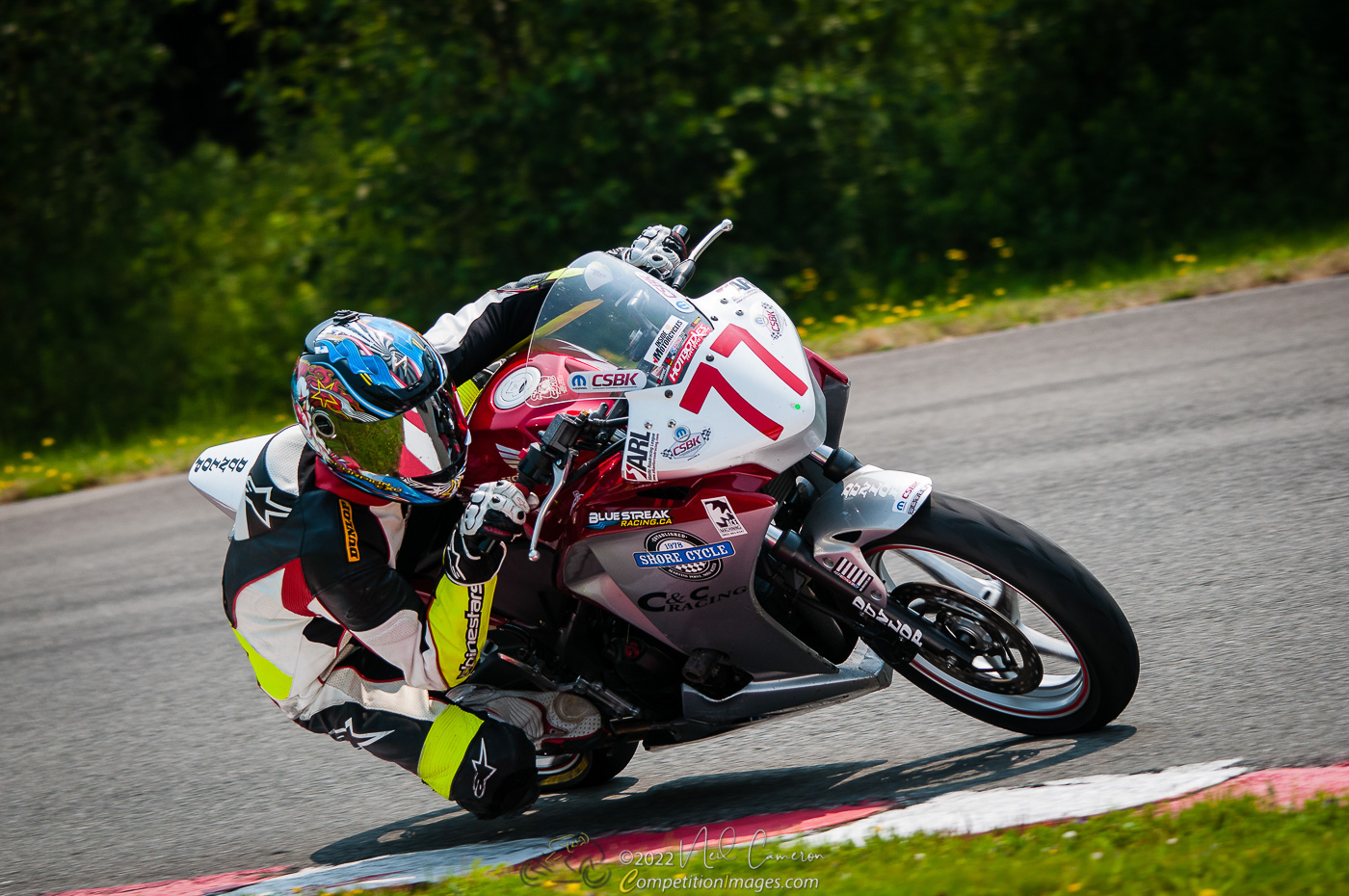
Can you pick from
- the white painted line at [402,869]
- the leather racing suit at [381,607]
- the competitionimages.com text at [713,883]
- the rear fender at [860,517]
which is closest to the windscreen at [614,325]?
the leather racing suit at [381,607]

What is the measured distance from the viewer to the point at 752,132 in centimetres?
1295

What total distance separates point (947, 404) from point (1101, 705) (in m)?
3.92

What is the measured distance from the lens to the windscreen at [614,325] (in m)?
3.36

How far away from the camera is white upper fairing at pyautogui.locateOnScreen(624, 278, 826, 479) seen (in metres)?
3.27

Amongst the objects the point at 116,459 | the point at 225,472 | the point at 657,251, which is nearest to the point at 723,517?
the point at 657,251

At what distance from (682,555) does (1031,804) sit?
1134 mm

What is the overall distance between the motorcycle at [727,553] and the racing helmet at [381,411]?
0.58ft

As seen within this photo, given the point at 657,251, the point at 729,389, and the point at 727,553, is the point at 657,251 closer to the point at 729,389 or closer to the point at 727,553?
the point at 729,389

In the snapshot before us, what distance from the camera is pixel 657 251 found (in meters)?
3.88

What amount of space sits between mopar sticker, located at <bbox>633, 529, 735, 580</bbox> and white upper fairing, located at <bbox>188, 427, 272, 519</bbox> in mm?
1233

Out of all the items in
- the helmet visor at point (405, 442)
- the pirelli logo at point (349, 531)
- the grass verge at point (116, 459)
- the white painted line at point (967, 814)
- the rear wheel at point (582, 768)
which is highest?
the helmet visor at point (405, 442)

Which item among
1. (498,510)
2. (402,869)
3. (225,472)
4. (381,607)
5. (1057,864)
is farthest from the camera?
(225,472)

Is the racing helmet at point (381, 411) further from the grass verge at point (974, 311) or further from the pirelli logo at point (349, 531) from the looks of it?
the grass verge at point (974, 311)

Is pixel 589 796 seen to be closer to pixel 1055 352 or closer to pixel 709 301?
pixel 709 301
